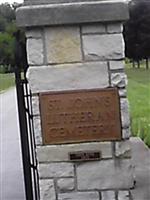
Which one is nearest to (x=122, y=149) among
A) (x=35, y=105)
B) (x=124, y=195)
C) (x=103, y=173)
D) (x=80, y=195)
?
(x=103, y=173)

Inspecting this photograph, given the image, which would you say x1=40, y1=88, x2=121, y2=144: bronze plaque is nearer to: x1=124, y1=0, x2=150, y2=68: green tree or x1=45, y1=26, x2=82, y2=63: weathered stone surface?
x1=45, y1=26, x2=82, y2=63: weathered stone surface

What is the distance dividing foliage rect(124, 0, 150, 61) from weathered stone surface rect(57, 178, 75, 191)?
3933 centimetres

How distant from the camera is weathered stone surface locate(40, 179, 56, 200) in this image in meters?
5.83

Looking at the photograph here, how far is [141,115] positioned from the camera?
15.6 meters

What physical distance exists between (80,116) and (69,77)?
0.38 meters

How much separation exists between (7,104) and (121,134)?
2122 cm

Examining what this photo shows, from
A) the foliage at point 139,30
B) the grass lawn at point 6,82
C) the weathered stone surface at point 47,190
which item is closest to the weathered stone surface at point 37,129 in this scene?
the weathered stone surface at point 47,190

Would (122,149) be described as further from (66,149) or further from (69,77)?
(69,77)

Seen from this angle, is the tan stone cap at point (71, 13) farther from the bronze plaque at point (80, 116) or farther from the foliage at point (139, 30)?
the foliage at point (139, 30)

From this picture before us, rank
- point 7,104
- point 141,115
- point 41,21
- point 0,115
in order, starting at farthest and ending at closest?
point 7,104, point 0,115, point 141,115, point 41,21

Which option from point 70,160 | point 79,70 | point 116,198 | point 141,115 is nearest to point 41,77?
point 79,70

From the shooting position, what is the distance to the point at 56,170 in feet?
19.0

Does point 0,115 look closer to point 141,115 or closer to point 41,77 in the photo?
point 141,115

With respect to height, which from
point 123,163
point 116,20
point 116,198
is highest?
point 116,20
